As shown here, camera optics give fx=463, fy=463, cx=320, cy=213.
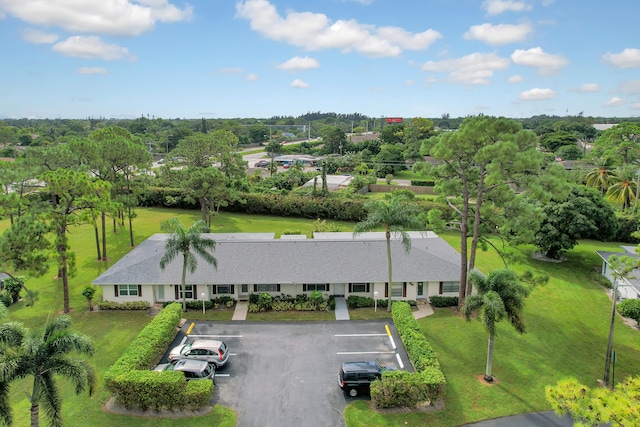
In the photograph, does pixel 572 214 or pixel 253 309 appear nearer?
pixel 253 309

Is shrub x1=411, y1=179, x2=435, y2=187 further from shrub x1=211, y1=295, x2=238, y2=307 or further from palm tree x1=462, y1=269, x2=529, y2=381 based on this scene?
palm tree x1=462, y1=269, x2=529, y2=381

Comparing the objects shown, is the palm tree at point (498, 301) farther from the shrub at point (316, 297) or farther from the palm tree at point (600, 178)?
the palm tree at point (600, 178)

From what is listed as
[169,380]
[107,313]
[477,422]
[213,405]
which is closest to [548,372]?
[477,422]

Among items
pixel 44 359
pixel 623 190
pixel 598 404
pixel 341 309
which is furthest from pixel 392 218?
pixel 623 190

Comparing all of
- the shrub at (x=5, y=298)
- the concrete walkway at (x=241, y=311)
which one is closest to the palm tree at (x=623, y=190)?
the concrete walkway at (x=241, y=311)

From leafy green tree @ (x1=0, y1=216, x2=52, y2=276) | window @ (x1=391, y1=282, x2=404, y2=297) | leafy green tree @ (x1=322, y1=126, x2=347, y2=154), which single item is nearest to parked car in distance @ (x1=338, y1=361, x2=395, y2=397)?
window @ (x1=391, y1=282, x2=404, y2=297)

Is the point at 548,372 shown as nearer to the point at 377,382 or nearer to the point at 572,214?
the point at 377,382
